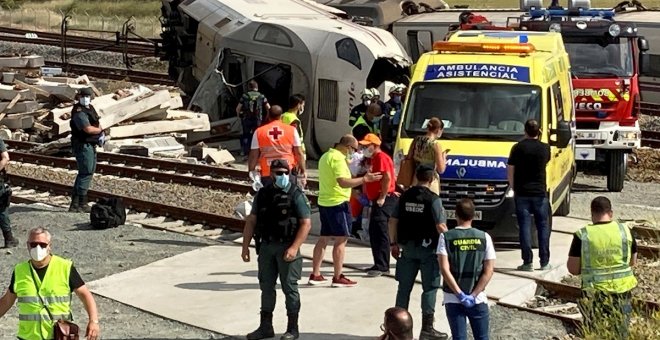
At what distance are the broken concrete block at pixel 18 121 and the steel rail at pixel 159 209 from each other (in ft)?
18.4

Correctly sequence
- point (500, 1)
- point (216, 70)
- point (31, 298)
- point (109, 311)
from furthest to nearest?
point (500, 1), point (216, 70), point (109, 311), point (31, 298)

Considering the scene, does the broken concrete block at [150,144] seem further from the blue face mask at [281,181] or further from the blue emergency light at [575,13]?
the blue face mask at [281,181]

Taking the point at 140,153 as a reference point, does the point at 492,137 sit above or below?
above

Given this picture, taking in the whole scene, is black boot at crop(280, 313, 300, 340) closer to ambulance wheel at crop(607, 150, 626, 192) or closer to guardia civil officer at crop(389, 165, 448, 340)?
guardia civil officer at crop(389, 165, 448, 340)

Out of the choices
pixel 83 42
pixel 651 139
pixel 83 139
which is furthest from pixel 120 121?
pixel 83 42

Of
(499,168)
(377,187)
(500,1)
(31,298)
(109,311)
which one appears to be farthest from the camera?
(500,1)

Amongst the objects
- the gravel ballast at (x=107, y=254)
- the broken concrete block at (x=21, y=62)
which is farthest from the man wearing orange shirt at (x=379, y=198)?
the broken concrete block at (x=21, y=62)

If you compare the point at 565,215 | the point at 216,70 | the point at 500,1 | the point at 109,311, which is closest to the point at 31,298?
the point at 109,311

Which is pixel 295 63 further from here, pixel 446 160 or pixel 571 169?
pixel 446 160

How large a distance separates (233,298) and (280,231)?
2.21m

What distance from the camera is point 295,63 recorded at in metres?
22.0

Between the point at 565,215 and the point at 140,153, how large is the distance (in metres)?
9.52

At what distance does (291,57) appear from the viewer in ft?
72.5

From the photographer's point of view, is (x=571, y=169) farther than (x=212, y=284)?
Yes
